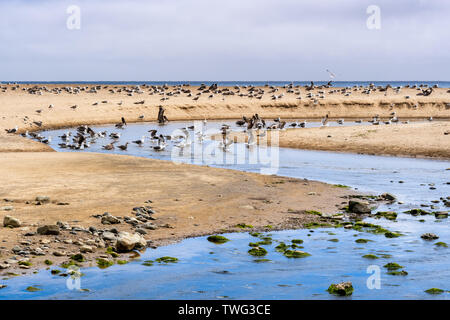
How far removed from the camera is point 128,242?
12.9 metres

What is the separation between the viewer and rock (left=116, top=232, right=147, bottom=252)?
12883 millimetres

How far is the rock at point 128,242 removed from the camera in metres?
12.9

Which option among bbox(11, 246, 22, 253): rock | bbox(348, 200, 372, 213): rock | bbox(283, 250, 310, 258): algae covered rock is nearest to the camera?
bbox(11, 246, 22, 253): rock

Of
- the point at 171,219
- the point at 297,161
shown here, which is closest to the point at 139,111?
the point at 297,161

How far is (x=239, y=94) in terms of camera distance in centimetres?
7881

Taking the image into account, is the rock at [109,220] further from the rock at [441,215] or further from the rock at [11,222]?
the rock at [441,215]

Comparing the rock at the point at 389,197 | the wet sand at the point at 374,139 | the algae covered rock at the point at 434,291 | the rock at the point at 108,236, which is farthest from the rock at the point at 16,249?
the wet sand at the point at 374,139

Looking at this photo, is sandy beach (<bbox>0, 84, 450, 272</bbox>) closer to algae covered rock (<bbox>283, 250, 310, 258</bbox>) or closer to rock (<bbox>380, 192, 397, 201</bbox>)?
rock (<bbox>380, 192, 397, 201</bbox>)

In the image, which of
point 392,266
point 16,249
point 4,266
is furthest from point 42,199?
point 392,266

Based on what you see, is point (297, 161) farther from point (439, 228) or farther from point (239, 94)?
point (239, 94)

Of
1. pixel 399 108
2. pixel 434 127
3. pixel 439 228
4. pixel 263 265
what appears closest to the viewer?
pixel 263 265

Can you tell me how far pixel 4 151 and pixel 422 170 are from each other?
761 inches

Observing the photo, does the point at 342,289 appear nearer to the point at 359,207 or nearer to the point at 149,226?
the point at 149,226

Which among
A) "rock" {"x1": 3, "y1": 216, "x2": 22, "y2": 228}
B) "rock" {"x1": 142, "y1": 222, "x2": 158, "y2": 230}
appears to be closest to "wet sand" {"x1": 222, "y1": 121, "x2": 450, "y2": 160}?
"rock" {"x1": 142, "y1": 222, "x2": 158, "y2": 230}
